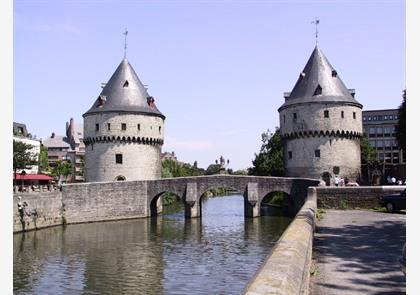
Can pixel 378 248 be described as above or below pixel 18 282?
above

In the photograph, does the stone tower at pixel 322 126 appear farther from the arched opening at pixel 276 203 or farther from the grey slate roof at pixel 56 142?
the grey slate roof at pixel 56 142

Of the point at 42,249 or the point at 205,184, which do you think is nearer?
the point at 42,249

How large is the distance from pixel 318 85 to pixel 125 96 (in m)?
18.3

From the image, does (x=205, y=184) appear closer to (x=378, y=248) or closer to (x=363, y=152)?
(x=363, y=152)

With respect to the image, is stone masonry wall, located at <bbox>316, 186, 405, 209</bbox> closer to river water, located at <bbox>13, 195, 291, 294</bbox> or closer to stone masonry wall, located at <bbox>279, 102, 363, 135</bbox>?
river water, located at <bbox>13, 195, 291, 294</bbox>

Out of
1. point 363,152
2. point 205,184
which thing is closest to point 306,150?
point 205,184

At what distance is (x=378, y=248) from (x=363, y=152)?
4602 cm

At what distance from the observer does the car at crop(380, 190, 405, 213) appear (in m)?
21.1

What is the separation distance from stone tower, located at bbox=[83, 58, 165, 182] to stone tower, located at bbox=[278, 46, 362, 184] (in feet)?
44.5

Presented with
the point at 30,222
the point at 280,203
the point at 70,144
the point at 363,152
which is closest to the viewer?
the point at 30,222

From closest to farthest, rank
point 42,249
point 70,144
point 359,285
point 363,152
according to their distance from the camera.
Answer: point 359,285, point 42,249, point 363,152, point 70,144

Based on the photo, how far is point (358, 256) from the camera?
10758 mm

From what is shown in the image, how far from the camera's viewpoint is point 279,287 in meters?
4.96

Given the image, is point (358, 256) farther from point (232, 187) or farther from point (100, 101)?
point (100, 101)
